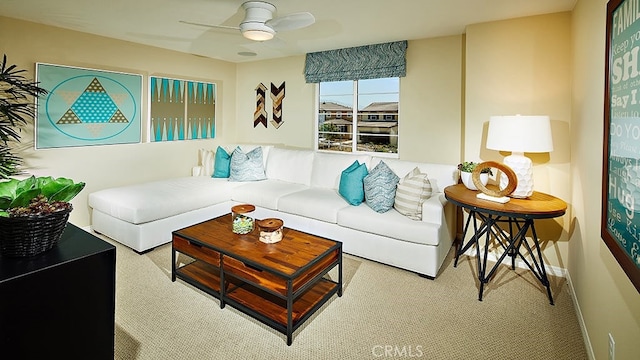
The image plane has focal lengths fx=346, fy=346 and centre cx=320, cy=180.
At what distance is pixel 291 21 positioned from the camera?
268cm

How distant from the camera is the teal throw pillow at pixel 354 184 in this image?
3590mm

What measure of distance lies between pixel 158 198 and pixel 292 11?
7.58 feet

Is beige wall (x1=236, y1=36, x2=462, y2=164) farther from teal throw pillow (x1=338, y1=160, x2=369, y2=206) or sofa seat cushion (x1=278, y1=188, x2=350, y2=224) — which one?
sofa seat cushion (x1=278, y1=188, x2=350, y2=224)

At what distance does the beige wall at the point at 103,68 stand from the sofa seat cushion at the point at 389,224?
9.39ft

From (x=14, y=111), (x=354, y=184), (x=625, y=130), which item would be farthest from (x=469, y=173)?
(x=14, y=111)

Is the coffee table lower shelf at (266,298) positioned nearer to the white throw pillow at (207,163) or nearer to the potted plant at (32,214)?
the potted plant at (32,214)

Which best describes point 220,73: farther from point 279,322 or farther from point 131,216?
point 279,322

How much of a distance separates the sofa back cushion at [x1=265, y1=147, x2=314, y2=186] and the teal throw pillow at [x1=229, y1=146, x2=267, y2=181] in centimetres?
15

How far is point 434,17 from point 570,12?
1.12m

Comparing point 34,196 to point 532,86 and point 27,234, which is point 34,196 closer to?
point 27,234

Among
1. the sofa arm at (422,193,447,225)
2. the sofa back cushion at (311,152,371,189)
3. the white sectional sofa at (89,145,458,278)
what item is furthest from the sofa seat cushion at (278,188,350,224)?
the sofa arm at (422,193,447,225)

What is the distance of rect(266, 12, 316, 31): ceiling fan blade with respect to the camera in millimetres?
2584

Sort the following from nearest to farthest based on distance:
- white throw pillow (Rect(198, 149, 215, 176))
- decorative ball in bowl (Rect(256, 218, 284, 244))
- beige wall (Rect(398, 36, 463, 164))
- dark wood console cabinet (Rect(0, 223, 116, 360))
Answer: dark wood console cabinet (Rect(0, 223, 116, 360))
decorative ball in bowl (Rect(256, 218, 284, 244))
beige wall (Rect(398, 36, 463, 164))
white throw pillow (Rect(198, 149, 215, 176))

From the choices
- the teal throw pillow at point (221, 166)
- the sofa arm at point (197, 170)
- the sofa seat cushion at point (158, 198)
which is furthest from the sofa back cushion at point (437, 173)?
Result: the sofa arm at point (197, 170)
